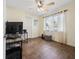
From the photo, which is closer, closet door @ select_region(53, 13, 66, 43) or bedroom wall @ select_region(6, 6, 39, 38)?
closet door @ select_region(53, 13, 66, 43)

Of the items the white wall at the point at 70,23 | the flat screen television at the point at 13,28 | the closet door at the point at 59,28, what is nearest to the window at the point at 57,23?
the closet door at the point at 59,28

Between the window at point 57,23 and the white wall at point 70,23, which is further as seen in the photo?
the window at point 57,23

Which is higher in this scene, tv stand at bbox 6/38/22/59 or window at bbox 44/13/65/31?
window at bbox 44/13/65/31

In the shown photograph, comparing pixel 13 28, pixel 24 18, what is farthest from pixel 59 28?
pixel 13 28

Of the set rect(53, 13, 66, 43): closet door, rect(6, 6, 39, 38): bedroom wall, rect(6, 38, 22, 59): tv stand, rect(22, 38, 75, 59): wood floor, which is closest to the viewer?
rect(6, 38, 22, 59): tv stand

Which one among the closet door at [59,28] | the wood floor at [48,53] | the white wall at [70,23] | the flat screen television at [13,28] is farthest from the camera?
the closet door at [59,28]

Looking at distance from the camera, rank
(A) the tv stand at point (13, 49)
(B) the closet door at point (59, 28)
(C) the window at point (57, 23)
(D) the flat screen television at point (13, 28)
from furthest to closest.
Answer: (C) the window at point (57, 23) < (B) the closet door at point (59, 28) < (D) the flat screen television at point (13, 28) < (A) the tv stand at point (13, 49)

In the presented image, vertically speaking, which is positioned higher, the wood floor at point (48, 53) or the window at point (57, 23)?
the window at point (57, 23)

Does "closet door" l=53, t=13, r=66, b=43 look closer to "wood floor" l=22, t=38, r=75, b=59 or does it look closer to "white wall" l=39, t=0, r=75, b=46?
"white wall" l=39, t=0, r=75, b=46

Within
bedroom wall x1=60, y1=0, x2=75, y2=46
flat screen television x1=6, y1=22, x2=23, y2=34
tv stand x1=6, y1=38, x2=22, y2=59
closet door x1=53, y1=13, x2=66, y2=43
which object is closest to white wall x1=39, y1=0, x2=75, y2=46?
bedroom wall x1=60, y1=0, x2=75, y2=46

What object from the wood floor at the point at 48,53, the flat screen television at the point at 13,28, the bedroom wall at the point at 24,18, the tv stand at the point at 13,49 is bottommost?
the wood floor at the point at 48,53

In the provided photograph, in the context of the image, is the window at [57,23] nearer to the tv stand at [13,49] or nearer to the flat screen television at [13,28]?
the flat screen television at [13,28]
